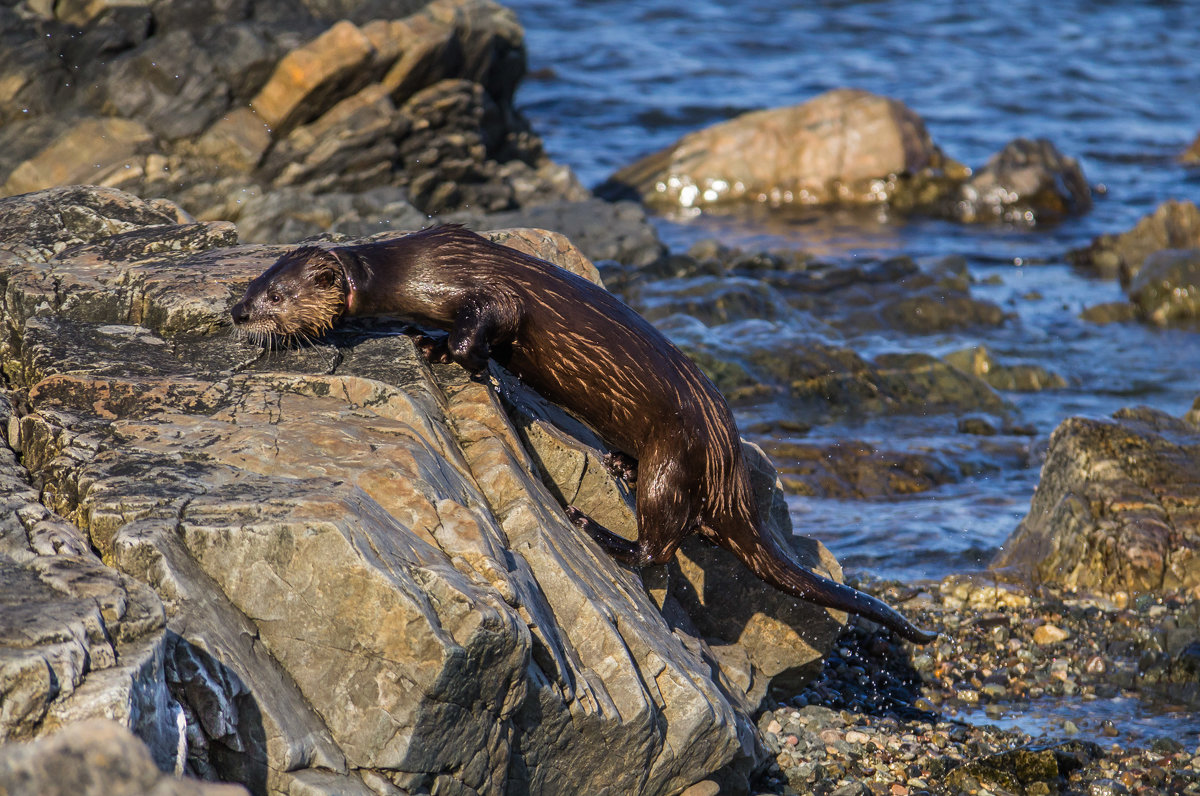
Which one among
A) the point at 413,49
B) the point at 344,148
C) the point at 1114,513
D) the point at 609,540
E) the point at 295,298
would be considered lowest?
the point at 1114,513

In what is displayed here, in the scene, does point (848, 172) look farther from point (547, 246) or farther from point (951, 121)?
point (547, 246)

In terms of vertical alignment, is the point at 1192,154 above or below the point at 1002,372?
above

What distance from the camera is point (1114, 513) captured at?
7.61m

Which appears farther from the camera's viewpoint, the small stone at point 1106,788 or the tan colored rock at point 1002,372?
the tan colored rock at point 1002,372

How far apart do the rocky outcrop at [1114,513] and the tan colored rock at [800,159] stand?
11.2m

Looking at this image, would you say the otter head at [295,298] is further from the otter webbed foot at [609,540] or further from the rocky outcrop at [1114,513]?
the rocky outcrop at [1114,513]

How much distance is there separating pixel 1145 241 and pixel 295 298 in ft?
46.0

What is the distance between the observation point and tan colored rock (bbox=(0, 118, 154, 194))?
12102mm

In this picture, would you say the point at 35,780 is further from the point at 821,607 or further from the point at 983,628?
the point at 983,628

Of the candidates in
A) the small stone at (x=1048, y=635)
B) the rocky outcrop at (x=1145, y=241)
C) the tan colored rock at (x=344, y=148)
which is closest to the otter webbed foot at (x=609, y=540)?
the small stone at (x=1048, y=635)

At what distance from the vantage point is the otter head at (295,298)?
16.4 ft

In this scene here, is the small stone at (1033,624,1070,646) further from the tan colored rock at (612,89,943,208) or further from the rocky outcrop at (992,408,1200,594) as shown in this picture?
the tan colored rock at (612,89,943,208)

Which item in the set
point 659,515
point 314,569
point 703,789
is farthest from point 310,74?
point 314,569

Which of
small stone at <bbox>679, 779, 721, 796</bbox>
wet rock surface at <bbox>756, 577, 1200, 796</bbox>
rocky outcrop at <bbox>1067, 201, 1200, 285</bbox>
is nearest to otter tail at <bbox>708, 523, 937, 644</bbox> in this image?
wet rock surface at <bbox>756, 577, 1200, 796</bbox>
